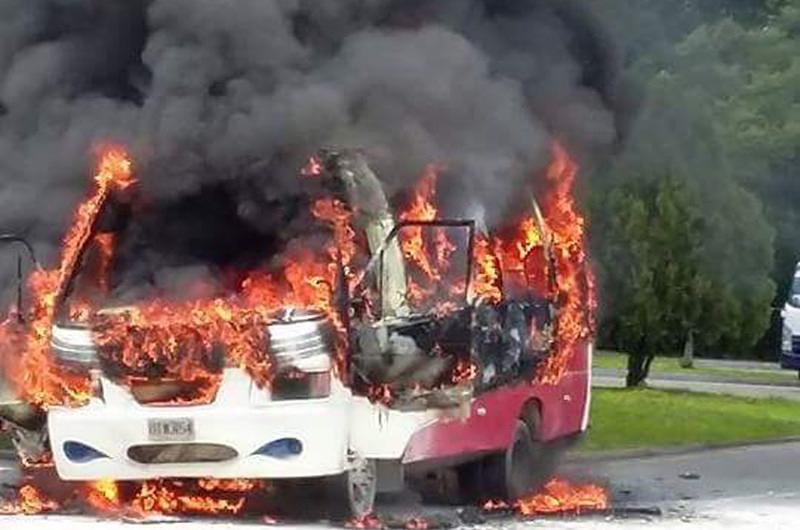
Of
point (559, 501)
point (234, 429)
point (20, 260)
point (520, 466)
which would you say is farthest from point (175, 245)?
point (559, 501)

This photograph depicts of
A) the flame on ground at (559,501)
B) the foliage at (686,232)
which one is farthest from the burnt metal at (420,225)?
the foliage at (686,232)

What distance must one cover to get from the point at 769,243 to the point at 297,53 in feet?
50.2

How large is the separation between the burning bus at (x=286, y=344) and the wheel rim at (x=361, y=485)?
17 mm

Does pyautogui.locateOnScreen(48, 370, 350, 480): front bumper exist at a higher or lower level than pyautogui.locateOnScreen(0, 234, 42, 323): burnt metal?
lower

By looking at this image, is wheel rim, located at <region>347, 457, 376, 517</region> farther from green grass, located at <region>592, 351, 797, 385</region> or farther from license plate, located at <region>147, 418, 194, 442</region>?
green grass, located at <region>592, 351, 797, 385</region>

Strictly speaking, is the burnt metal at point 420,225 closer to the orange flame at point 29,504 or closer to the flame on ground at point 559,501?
the flame on ground at point 559,501

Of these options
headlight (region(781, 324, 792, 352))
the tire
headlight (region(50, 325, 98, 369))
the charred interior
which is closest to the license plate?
the charred interior

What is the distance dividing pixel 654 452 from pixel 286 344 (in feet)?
28.8

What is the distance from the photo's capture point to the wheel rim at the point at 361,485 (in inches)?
476

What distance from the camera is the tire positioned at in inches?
475

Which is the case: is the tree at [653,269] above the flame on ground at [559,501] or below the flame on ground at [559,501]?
above

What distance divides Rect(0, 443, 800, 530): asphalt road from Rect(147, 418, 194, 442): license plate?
0.50m

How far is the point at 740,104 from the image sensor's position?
1463 inches

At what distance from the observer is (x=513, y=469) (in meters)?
14.1
